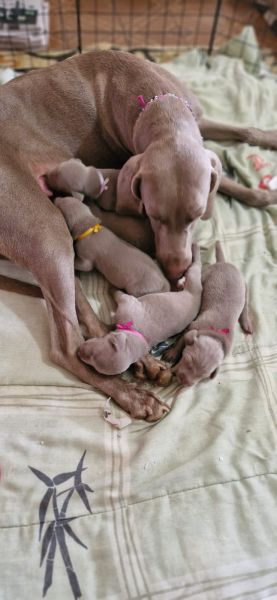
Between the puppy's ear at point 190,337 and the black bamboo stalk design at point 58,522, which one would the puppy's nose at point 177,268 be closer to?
the puppy's ear at point 190,337

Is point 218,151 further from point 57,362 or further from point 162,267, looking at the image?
point 57,362

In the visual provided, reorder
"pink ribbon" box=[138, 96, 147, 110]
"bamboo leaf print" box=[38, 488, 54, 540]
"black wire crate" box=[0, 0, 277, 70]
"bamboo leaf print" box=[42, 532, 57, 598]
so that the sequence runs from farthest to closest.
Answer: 1. "black wire crate" box=[0, 0, 277, 70]
2. "pink ribbon" box=[138, 96, 147, 110]
3. "bamboo leaf print" box=[38, 488, 54, 540]
4. "bamboo leaf print" box=[42, 532, 57, 598]

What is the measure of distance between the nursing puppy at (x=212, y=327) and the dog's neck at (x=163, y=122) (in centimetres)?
54

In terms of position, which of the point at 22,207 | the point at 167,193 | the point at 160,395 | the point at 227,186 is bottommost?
the point at 160,395

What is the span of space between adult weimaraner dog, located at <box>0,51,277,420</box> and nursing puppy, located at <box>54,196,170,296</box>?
0.23ft

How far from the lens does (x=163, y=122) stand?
186 centimetres

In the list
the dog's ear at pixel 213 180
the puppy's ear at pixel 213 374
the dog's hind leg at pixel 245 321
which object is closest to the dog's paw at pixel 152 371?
the puppy's ear at pixel 213 374

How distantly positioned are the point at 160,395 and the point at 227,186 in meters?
1.25

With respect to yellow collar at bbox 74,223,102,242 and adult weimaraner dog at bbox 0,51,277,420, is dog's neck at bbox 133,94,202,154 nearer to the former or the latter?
adult weimaraner dog at bbox 0,51,277,420

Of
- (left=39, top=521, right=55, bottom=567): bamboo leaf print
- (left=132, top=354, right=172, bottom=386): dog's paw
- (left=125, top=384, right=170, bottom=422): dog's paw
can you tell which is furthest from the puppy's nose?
(left=39, top=521, right=55, bottom=567): bamboo leaf print

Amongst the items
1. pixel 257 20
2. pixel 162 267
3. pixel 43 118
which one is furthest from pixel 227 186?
pixel 257 20

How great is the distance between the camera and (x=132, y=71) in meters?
A: 2.11

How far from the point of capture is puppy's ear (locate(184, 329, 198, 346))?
163 centimetres

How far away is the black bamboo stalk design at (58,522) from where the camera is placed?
4.03 feet
